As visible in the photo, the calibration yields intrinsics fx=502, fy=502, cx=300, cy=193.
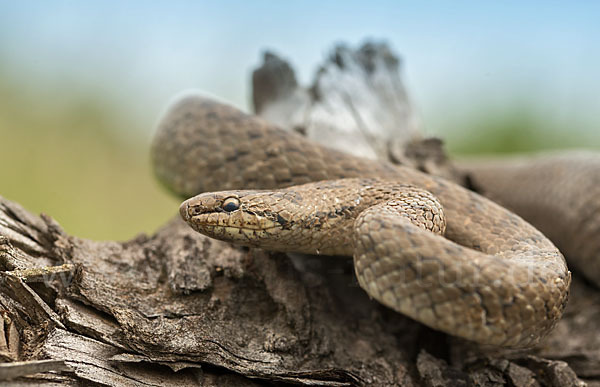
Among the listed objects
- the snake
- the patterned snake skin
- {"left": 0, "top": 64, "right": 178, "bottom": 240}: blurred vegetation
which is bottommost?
the patterned snake skin

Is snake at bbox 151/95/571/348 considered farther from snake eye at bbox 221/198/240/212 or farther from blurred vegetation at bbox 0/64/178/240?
blurred vegetation at bbox 0/64/178/240

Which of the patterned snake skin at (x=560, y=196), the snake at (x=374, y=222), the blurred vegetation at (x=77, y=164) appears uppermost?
the blurred vegetation at (x=77, y=164)

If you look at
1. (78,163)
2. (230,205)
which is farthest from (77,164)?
(230,205)

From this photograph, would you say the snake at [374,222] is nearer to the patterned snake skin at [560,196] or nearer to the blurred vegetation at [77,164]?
the patterned snake skin at [560,196]

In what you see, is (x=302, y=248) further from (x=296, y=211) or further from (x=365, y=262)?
(x=365, y=262)

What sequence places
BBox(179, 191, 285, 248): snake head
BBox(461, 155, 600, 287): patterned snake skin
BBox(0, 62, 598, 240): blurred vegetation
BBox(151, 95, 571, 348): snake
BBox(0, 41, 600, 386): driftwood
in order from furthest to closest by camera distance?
BBox(0, 62, 598, 240): blurred vegetation < BBox(461, 155, 600, 287): patterned snake skin < BBox(179, 191, 285, 248): snake head < BBox(0, 41, 600, 386): driftwood < BBox(151, 95, 571, 348): snake

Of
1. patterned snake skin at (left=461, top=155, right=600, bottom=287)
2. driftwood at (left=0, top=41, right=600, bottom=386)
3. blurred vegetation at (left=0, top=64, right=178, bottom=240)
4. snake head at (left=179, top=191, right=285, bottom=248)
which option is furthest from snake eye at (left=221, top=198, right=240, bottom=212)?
blurred vegetation at (left=0, top=64, right=178, bottom=240)

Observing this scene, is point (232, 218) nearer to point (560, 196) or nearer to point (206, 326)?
point (206, 326)

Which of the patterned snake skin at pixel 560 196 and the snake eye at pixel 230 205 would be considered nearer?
the snake eye at pixel 230 205

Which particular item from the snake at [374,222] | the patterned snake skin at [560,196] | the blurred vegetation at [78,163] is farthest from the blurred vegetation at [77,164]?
the patterned snake skin at [560,196]
